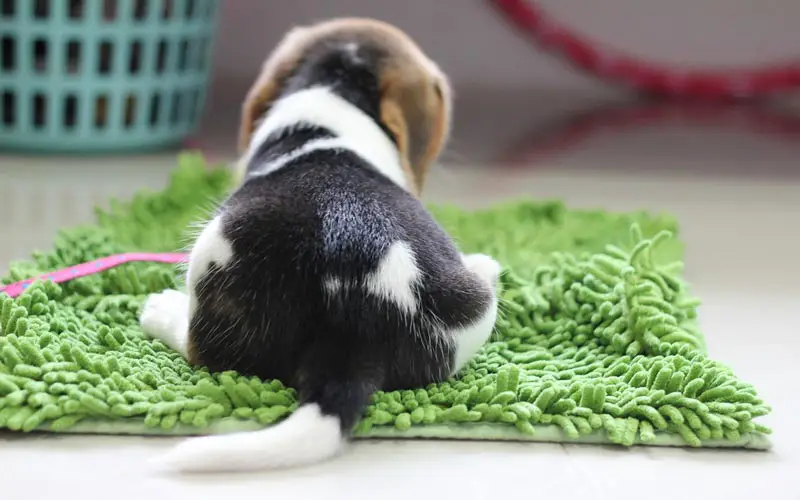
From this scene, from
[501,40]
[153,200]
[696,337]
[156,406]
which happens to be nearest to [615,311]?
[696,337]

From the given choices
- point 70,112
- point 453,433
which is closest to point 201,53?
A: point 70,112

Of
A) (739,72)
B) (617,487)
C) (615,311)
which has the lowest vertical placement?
(617,487)

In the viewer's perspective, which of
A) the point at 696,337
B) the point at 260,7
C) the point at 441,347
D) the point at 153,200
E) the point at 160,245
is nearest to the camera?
the point at 441,347

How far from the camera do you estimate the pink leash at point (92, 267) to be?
1.42m

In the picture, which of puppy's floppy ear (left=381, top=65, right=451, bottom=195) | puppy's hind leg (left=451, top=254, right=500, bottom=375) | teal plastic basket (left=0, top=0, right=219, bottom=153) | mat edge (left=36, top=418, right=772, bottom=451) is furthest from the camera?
teal plastic basket (left=0, top=0, right=219, bottom=153)

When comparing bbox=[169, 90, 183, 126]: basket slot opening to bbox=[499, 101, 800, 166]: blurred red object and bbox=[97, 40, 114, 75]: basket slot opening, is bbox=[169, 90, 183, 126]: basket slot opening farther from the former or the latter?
bbox=[499, 101, 800, 166]: blurred red object

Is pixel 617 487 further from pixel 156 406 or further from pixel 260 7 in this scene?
pixel 260 7

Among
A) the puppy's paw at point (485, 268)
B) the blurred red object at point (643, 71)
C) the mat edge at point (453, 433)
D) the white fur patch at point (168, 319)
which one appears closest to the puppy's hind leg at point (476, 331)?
the puppy's paw at point (485, 268)

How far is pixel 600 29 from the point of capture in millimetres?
3801

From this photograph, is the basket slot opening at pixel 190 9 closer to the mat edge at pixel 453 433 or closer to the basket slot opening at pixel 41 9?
the basket slot opening at pixel 41 9

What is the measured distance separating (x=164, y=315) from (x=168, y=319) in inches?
0.5

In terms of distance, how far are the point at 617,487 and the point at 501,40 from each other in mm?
2957

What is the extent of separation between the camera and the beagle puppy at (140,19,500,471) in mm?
1074

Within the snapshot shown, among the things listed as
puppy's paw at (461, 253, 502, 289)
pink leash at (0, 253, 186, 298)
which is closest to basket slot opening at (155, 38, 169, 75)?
pink leash at (0, 253, 186, 298)
